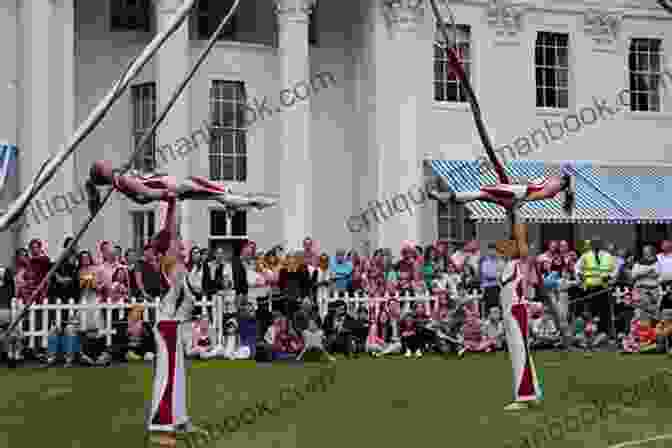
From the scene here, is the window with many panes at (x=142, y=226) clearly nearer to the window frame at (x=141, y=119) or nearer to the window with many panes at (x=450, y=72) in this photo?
the window frame at (x=141, y=119)

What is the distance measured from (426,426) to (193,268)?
10591 millimetres

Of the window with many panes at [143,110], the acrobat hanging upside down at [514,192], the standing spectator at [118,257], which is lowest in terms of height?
the standing spectator at [118,257]

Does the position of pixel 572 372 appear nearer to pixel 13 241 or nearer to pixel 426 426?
pixel 426 426

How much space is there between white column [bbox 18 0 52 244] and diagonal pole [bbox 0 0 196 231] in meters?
17.7

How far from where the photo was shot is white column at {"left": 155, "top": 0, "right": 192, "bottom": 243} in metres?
29.6

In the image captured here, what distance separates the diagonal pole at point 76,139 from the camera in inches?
265

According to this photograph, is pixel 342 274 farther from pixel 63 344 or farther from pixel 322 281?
pixel 63 344

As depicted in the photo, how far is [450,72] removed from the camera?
34.2 metres

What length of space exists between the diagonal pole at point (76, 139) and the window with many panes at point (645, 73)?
91.3 feet

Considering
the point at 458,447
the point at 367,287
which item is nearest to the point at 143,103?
the point at 367,287

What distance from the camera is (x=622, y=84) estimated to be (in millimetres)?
35938

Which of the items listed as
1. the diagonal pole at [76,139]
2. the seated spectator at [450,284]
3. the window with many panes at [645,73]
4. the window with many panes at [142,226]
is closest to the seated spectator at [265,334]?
the seated spectator at [450,284]

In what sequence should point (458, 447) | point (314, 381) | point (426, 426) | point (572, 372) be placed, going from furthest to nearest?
point (572, 372)
point (314, 381)
point (426, 426)
point (458, 447)

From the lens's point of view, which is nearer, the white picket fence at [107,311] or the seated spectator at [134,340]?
the seated spectator at [134,340]
